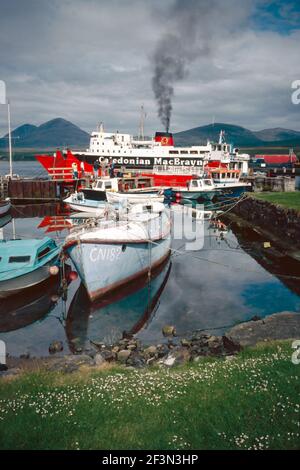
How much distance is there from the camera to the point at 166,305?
16.7 metres

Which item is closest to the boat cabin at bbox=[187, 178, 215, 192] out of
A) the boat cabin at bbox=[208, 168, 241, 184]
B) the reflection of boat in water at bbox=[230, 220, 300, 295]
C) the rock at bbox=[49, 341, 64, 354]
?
the boat cabin at bbox=[208, 168, 241, 184]

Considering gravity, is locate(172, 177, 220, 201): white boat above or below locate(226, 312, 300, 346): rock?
above

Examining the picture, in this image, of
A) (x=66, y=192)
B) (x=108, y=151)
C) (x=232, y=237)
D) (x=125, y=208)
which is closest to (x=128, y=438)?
(x=125, y=208)

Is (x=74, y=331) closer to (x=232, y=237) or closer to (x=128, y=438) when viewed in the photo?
(x=128, y=438)

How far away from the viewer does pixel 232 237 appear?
3081 cm

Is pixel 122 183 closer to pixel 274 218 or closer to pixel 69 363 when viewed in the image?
pixel 274 218

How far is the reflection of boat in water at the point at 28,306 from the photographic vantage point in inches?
599

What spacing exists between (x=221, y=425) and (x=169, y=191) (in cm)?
3982

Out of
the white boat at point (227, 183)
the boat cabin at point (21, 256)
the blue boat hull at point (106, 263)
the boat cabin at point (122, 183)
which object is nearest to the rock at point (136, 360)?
the blue boat hull at point (106, 263)

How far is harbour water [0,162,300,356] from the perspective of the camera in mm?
14023

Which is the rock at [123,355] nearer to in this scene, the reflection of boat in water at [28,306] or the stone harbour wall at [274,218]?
the reflection of boat in water at [28,306]

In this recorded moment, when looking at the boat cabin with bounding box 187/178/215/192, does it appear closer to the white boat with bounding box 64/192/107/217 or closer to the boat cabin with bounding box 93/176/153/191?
the boat cabin with bounding box 93/176/153/191

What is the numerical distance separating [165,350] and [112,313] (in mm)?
4401

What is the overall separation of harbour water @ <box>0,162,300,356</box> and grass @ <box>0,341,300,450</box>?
15.5 feet
